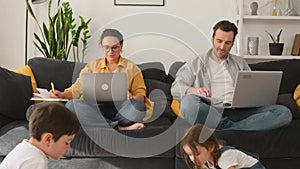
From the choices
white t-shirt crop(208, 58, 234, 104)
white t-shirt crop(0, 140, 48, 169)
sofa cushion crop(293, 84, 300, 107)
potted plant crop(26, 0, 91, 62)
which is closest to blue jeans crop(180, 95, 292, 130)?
white t-shirt crop(208, 58, 234, 104)

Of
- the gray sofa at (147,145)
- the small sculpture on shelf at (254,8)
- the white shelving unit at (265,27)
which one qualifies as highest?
Result: the small sculpture on shelf at (254,8)

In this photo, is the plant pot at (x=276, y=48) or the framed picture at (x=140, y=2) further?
the framed picture at (x=140, y=2)

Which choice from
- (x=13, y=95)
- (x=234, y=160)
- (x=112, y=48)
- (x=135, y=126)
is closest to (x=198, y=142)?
(x=234, y=160)

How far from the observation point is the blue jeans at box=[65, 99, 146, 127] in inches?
105

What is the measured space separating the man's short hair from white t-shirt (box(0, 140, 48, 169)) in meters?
0.06

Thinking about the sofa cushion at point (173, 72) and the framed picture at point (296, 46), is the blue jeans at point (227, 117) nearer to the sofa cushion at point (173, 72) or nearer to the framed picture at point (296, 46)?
the sofa cushion at point (173, 72)

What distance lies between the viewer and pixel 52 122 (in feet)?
5.79

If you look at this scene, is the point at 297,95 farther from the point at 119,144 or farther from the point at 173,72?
the point at 119,144

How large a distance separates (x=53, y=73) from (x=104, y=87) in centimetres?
61

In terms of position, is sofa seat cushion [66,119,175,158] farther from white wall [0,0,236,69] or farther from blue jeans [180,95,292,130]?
white wall [0,0,236,69]

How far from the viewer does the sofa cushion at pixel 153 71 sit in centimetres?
331

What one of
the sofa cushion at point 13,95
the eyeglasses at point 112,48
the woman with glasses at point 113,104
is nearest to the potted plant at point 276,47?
the woman with glasses at point 113,104

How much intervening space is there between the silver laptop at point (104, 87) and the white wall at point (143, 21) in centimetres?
118

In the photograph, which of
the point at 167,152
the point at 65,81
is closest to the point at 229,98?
the point at 167,152
